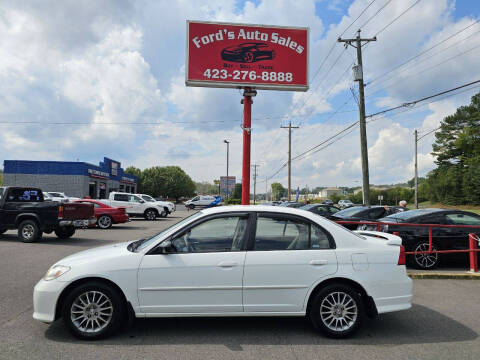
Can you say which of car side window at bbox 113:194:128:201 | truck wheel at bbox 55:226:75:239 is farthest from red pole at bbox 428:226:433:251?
car side window at bbox 113:194:128:201

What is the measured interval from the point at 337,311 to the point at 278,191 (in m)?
175

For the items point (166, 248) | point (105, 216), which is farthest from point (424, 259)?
point (105, 216)

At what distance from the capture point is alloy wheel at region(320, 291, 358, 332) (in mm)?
4359

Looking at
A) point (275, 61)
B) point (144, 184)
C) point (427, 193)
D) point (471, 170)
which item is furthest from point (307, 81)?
point (144, 184)

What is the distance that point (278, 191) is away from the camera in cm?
17800

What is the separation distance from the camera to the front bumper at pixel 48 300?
421 centimetres

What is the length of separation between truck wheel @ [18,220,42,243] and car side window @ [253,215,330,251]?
1048 centimetres

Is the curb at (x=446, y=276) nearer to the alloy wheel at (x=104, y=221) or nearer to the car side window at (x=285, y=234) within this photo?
the car side window at (x=285, y=234)

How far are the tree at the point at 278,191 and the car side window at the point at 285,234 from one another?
17094cm

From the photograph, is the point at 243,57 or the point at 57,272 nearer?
the point at 57,272

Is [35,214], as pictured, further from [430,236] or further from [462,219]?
[462,219]

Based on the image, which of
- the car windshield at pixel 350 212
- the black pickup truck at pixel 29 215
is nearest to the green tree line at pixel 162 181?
the black pickup truck at pixel 29 215

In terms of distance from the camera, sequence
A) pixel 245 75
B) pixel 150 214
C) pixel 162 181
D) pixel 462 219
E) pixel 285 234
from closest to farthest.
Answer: pixel 285 234, pixel 462 219, pixel 245 75, pixel 150 214, pixel 162 181

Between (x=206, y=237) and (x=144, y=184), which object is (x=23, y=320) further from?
(x=144, y=184)
